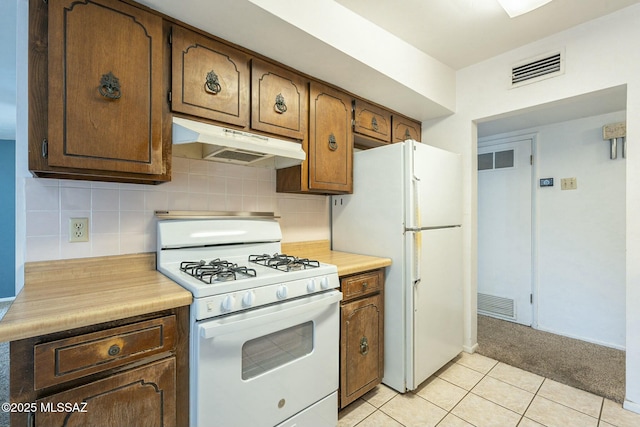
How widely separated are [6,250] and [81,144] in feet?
14.9

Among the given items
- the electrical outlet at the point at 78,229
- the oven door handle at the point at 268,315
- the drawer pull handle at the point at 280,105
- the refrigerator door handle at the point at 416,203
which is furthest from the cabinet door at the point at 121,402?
the refrigerator door handle at the point at 416,203

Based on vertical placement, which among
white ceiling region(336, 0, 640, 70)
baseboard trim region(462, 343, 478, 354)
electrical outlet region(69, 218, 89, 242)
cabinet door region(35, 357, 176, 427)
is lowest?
baseboard trim region(462, 343, 478, 354)

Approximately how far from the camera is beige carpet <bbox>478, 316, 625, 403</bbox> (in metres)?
2.13

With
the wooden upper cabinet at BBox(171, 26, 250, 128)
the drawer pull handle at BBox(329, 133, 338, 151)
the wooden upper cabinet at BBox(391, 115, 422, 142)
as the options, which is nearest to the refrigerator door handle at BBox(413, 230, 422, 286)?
the drawer pull handle at BBox(329, 133, 338, 151)

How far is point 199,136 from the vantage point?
54.1 inches

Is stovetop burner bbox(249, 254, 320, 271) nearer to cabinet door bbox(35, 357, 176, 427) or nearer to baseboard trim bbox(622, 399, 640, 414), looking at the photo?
cabinet door bbox(35, 357, 176, 427)

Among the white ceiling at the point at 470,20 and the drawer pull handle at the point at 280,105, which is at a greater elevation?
the white ceiling at the point at 470,20

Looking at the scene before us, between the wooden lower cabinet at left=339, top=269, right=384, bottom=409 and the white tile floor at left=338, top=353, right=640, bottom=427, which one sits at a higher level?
the wooden lower cabinet at left=339, top=269, right=384, bottom=409

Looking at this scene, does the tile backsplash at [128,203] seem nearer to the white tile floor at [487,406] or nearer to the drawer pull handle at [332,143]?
the drawer pull handle at [332,143]

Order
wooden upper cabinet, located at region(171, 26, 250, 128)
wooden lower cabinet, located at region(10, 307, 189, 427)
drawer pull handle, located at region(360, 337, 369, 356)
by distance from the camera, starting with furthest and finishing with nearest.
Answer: drawer pull handle, located at region(360, 337, 369, 356), wooden upper cabinet, located at region(171, 26, 250, 128), wooden lower cabinet, located at region(10, 307, 189, 427)

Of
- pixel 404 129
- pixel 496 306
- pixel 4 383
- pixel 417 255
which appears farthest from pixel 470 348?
pixel 4 383

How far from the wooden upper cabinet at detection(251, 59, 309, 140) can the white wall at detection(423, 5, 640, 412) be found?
5.03 feet

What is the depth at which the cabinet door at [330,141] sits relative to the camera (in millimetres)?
2025

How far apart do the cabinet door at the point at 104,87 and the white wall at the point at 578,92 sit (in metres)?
2.38
